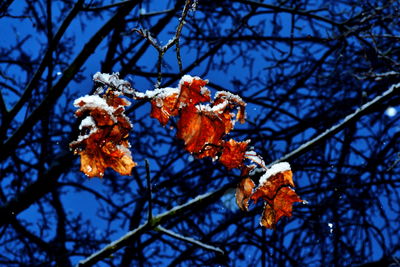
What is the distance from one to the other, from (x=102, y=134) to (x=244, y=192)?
65 cm

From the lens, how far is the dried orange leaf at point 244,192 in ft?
5.09

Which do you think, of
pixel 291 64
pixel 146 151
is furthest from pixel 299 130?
pixel 146 151

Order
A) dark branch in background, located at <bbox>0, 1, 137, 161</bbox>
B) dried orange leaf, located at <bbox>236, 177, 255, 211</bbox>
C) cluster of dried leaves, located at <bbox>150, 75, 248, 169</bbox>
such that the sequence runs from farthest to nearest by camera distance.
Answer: dark branch in background, located at <bbox>0, 1, 137, 161</bbox>, dried orange leaf, located at <bbox>236, 177, 255, 211</bbox>, cluster of dried leaves, located at <bbox>150, 75, 248, 169</bbox>

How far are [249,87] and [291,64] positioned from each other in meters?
0.82

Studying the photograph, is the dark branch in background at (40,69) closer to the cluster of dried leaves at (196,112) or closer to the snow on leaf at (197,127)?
the cluster of dried leaves at (196,112)

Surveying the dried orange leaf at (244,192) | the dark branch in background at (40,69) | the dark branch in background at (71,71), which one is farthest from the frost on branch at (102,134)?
the dark branch in background at (71,71)

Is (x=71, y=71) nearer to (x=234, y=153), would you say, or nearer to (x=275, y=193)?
(x=234, y=153)

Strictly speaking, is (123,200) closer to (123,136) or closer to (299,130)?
(299,130)

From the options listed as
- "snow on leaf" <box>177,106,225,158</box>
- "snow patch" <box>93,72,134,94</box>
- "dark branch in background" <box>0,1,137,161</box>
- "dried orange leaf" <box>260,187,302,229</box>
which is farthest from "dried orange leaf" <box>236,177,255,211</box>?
"dark branch in background" <box>0,1,137,161</box>

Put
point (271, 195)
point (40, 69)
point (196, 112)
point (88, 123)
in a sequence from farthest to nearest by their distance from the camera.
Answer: point (40, 69), point (271, 195), point (196, 112), point (88, 123)

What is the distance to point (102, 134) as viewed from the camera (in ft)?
4.24

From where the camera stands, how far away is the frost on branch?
1257 mm

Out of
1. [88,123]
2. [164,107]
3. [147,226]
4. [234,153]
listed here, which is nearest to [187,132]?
[164,107]

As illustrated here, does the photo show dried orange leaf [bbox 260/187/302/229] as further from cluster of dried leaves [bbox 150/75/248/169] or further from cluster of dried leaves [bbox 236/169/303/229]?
cluster of dried leaves [bbox 150/75/248/169]
